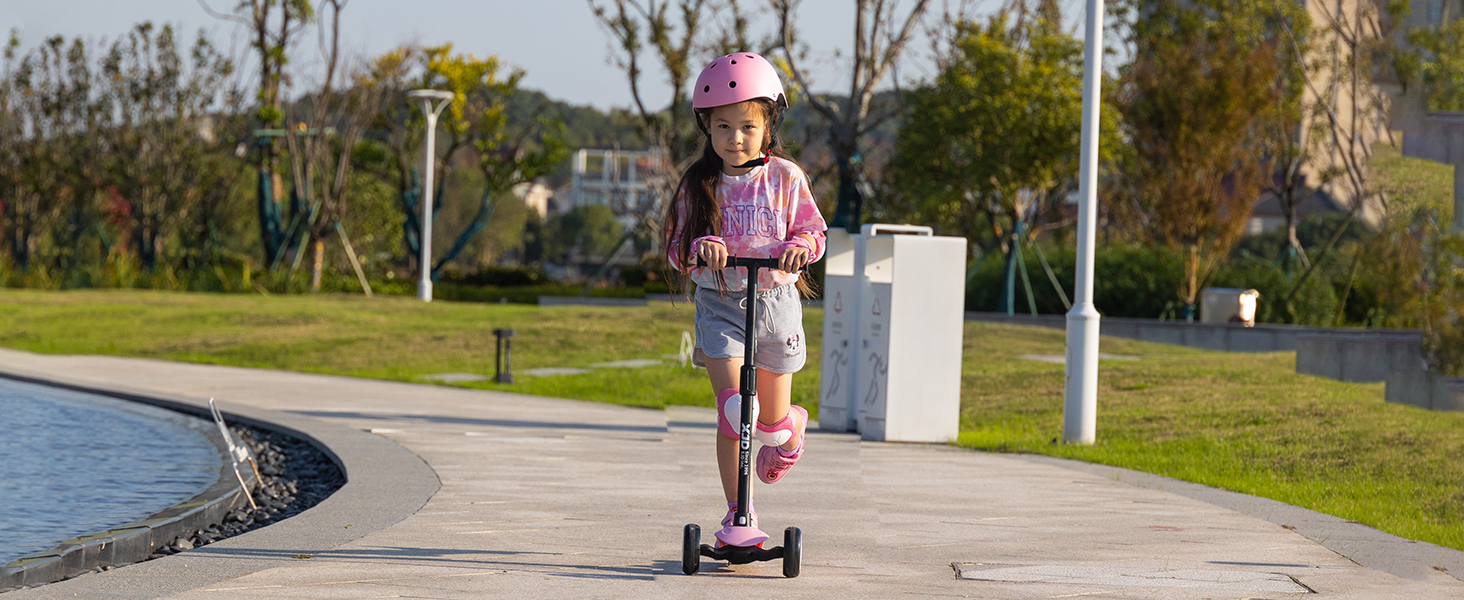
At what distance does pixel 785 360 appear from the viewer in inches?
174

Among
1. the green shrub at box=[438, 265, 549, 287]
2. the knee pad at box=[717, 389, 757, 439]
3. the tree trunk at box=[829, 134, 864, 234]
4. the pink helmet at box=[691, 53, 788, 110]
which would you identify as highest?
the tree trunk at box=[829, 134, 864, 234]

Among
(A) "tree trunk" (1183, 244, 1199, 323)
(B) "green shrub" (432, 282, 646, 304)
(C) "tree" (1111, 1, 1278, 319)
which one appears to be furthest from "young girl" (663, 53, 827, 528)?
(B) "green shrub" (432, 282, 646, 304)

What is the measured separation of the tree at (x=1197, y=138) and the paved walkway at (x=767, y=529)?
1606 cm

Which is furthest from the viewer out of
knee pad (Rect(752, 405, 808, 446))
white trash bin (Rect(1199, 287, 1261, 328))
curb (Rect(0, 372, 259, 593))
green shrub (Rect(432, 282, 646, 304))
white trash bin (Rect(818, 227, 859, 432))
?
green shrub (Rect(432, 282, 646, 304))

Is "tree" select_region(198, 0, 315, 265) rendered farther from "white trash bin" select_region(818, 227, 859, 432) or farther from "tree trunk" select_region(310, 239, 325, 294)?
"white trash bin" select_region(818, 227, 859, 432)

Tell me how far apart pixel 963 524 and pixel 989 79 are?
20.8 metres

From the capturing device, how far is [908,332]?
8672mm

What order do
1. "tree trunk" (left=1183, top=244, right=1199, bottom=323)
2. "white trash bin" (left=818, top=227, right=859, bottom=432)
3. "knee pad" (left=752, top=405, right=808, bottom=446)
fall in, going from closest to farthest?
"knee pad" (left=752, top=405, right=808, bottom=446) → "white trash bin" (left=818, top=227, right=859, bottom=432) → "tree trunk" (left=1183, top=244, right=1199, bottom=323)

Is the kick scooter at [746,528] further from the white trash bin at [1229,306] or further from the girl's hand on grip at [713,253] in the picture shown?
the white trash bin at [1229,306]

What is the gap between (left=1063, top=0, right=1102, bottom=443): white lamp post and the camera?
8.65 meters

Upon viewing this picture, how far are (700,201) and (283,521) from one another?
2.06 metres

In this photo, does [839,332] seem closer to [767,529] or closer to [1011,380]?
[1011,380]

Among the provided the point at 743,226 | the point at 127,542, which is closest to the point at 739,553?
the point at 743,226

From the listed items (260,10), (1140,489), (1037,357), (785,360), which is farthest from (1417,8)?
(785,360)
